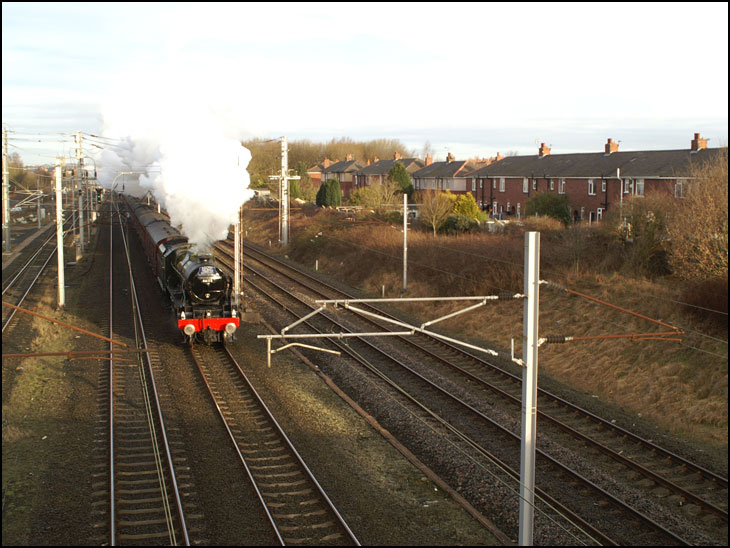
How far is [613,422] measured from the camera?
16.0 m

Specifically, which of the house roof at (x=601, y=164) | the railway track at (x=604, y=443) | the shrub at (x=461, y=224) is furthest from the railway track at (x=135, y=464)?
the house roof at (x=601, y=164)

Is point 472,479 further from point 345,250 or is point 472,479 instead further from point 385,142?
point 385,142

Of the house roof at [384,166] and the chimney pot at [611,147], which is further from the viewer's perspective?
the house roof at [384,166]

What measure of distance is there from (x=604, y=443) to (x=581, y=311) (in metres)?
10.4

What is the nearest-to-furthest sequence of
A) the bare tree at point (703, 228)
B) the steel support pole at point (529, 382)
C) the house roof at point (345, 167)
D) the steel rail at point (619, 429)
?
the steel support pole at point (529, 382)
the steel rail at point (619, 429)
the bare tree at point (703, 228)
the house roof at point (345, 167)

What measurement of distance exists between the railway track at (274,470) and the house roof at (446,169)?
54970mm

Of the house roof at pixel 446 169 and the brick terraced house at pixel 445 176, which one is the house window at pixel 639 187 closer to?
the brick terraced house at pixel 445 176

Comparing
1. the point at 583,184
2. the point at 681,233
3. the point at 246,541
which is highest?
the point at 583,184

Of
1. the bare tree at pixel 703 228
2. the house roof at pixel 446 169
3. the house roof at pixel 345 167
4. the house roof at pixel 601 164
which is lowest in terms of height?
the bare tree at pixel 703 228

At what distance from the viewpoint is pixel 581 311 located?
24.3 m

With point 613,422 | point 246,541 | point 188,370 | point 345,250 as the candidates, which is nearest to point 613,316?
point 613,422

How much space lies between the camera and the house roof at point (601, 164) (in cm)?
4206

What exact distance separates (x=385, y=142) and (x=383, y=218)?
91608 millimetres

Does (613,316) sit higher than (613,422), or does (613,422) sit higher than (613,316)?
(613,316)
